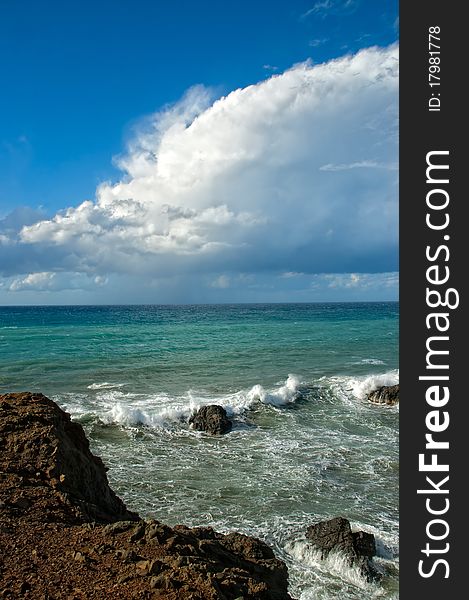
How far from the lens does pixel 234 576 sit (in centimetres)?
530

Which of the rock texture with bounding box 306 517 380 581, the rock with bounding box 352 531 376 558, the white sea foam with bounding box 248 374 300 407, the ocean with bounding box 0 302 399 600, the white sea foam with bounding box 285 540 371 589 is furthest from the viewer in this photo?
the white sea foam with bounding box 248 374 300 407

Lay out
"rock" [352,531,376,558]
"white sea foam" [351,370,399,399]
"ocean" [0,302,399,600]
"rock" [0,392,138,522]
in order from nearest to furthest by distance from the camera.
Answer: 1. "rock" [0,392,138,522]
2. "rock" [352,531,376,558]
3. "ocean" [0,302,399,600]
4. "white sea foam" [351,370,399,399]

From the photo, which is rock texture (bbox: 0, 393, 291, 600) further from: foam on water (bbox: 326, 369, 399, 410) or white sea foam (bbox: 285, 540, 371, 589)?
foam on water (bbox: 326, 369, 399, 410)

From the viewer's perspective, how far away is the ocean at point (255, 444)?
1077 cm

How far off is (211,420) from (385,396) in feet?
36.1

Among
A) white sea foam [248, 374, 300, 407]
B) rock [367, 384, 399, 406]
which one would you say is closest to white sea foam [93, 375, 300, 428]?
white sea foam [248, 374, 300, 407]

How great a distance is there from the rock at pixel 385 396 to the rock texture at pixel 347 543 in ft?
50.8

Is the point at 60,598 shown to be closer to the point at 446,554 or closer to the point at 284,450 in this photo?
the point at 446,554

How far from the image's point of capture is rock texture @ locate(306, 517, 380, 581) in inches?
356

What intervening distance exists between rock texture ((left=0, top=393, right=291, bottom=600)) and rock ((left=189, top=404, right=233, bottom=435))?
32.9ft

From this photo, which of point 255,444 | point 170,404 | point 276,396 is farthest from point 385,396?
point 170,404

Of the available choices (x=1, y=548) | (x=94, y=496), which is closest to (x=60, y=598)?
(x=1, y=548)

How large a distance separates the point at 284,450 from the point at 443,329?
1242 centimetres

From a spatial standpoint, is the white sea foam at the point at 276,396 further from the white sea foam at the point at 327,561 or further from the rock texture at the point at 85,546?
the rock texture at the point at 85,546
